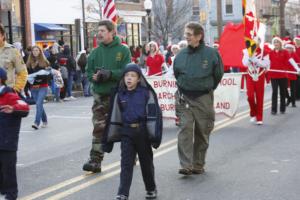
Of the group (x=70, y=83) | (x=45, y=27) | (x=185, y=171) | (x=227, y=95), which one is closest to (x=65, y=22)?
(x=45, y=27)

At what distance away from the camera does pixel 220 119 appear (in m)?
13.5

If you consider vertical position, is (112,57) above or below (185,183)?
above

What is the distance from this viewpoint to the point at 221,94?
499 inches

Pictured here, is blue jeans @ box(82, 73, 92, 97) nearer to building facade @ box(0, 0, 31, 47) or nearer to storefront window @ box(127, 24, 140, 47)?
building facade @ box(0, 0, 31, 47)

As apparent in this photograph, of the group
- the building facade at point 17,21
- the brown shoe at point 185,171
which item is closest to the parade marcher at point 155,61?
the brown shoe at point 185,171

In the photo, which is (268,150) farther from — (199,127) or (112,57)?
(112,57)

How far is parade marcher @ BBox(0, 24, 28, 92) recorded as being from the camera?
25.8 feet

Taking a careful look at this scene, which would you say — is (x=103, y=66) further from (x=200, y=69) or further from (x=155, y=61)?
(x=155, y=61)

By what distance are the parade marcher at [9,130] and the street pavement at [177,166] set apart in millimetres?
659

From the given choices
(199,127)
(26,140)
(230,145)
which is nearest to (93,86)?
(199,127)

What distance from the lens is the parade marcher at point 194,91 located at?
24.9 feet

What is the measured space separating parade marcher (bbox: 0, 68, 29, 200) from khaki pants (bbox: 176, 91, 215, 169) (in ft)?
7.19

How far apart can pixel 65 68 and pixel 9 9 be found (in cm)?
1072

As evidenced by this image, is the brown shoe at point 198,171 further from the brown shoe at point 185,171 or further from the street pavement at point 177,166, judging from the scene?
the brown shoe at point 185,171
